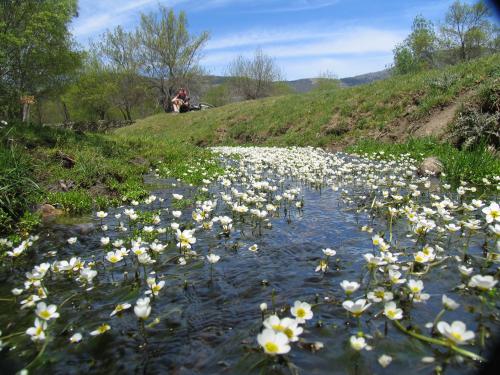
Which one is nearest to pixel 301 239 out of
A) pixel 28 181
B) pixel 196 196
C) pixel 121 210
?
pixel 196 196

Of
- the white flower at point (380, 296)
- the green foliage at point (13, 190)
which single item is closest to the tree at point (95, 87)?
the green foliage at point (13, 190)

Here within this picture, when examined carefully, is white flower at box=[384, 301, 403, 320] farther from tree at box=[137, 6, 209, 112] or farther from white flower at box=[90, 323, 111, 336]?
tree at box=[137, 6, 209, 112]

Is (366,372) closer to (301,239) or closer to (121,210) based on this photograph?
(301,239)

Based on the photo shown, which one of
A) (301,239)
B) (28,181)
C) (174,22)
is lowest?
(301,239)

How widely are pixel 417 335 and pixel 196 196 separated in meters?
6.84

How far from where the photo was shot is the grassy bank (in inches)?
298

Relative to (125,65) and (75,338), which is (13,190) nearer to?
(75,338)

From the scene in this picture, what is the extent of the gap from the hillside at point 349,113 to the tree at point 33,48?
1449cm

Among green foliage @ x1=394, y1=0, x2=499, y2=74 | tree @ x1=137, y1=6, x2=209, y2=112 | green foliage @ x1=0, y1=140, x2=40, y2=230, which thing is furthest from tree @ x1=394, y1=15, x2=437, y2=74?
green foliage @ x1=0, y1=140, x2=40, y2=230

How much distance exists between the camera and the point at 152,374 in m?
2.73

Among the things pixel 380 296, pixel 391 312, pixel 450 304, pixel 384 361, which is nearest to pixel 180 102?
pixel 380 296

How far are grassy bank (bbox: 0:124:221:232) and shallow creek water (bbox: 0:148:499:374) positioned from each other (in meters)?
1.96

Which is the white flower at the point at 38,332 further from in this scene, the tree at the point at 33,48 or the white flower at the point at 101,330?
the tree at the point at 33,48

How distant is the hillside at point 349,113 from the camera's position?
57.4 ft
